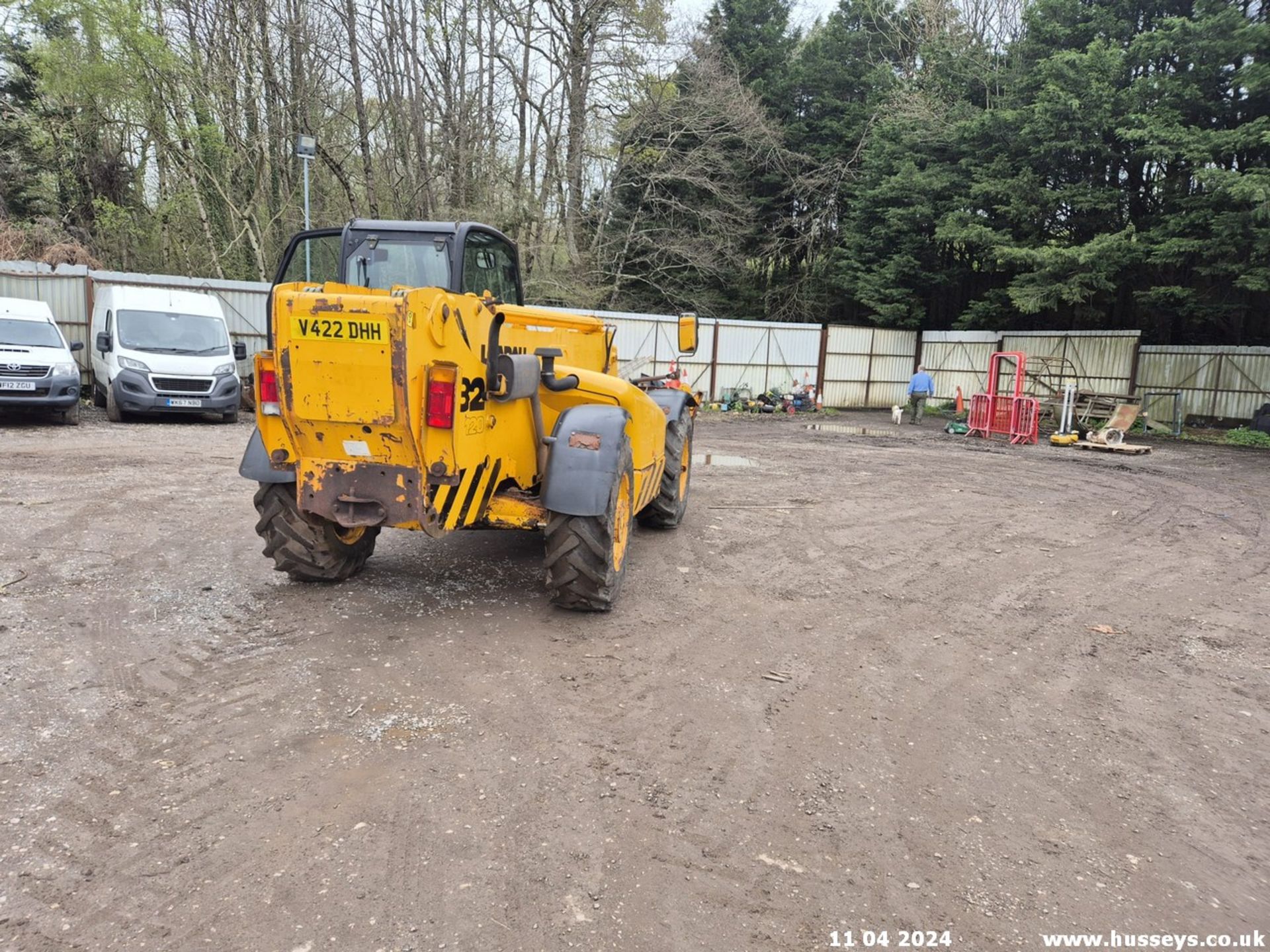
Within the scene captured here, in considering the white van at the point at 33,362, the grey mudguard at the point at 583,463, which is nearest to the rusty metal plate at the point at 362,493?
the grey mudguard at the point at 583,463

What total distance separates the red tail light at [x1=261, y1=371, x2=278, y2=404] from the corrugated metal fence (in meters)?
12.7

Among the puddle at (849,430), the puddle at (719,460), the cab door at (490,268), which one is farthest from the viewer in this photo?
the puddle at (849,430)

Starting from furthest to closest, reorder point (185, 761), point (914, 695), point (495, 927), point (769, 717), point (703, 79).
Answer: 1. point (703, 79)
2. point (914, 695)
3. point (769, 717)
4. point (185, 761)
5. point (495, 927)

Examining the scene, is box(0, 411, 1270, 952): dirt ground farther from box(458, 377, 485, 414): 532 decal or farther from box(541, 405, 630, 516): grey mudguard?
box(458, 377, 485, 414): 532 decal

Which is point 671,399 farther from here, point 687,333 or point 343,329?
point 343,329

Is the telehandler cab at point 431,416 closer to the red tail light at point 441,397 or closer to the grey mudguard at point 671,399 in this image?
the red tail light at point 441,397

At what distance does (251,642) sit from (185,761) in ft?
4.42

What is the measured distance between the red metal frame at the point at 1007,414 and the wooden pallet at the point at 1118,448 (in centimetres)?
128

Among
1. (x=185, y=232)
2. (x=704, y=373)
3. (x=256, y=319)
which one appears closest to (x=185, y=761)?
(x=256, y=319)

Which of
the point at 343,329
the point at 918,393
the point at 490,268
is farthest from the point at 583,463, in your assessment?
the point at 918,393

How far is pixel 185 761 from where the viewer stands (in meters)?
3.35

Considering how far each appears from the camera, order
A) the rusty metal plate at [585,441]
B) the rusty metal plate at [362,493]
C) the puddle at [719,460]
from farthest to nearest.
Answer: the puddle at [719,460], the rusty metal plate at [585,441], the rusty metal plate at [362,493]

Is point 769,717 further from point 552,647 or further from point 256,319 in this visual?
point 256,319

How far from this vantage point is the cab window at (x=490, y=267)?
18.0 feet
